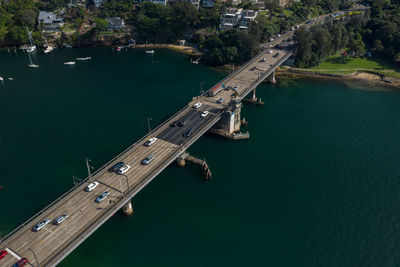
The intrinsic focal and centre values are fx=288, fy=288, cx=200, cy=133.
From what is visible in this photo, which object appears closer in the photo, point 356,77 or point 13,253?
point 13,253

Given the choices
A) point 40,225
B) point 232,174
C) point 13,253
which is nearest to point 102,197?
point 40,225

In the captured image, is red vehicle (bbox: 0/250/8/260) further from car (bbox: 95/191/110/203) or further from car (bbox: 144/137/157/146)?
car (bbox: 144/137/157/146)

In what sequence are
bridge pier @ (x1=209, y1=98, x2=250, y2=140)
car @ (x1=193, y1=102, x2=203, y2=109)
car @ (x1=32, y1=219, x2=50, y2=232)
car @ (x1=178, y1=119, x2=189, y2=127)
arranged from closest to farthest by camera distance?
car @ (x1=32, y1=219, x2=50, y2=232) < car @ (x1=178, y1=119, x2=189, y2=127) < bridge pier @ (x1=209, y1=98, x2=250, y2=140) < car @ (x1=193, y1=102, x2=203, y2=109)

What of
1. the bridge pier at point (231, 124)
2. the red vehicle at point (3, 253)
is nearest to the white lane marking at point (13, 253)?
the red vehicle at point (3, 253)

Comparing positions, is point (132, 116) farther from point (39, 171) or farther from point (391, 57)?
point (391, 57)

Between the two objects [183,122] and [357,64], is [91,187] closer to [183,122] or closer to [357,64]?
[183,122]

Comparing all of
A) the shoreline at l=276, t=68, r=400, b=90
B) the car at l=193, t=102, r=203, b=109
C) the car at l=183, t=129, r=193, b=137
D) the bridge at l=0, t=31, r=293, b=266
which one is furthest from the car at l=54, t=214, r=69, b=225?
the shoreline at l=276, t=68, r=400, b=90

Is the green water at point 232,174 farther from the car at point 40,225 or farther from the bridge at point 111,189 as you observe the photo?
the car at point 40,225
